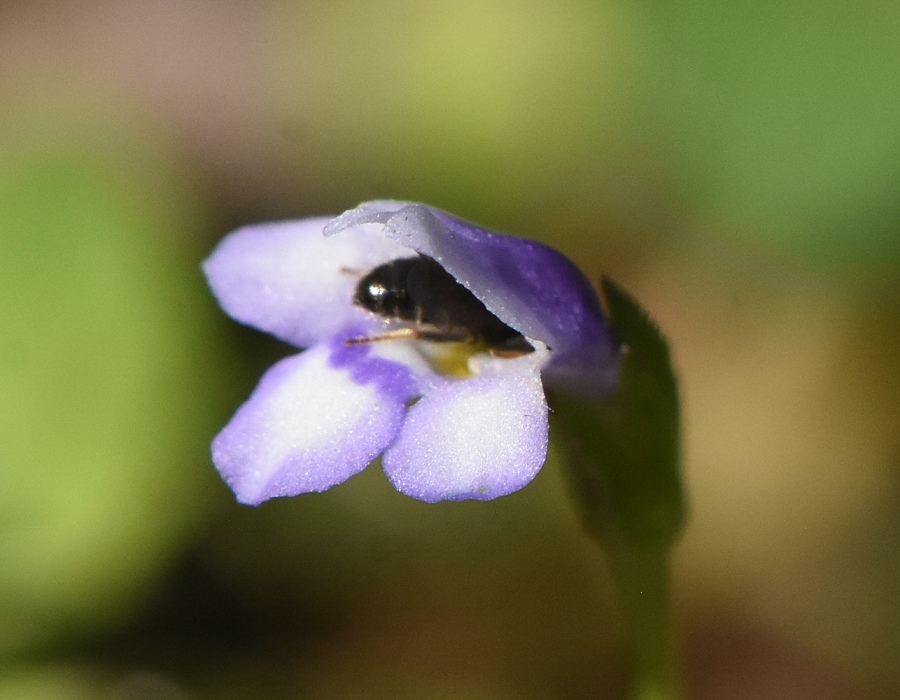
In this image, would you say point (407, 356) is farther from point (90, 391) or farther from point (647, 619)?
point (90, 391)

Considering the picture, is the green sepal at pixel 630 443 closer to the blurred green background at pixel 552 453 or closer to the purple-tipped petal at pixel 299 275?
the purple-tipped petal at pixel 299 275

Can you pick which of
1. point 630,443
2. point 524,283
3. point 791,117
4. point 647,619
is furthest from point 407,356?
point 791,117

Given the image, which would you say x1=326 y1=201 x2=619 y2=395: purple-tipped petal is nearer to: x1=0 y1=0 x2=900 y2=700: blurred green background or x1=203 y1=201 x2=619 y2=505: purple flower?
x1=203 y1=201 x2=619 y2=505: purple flower

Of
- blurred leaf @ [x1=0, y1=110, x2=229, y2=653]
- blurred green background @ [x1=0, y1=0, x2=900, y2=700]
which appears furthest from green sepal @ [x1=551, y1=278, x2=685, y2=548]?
blurred leaf @ [x1=0, y1=110, x2=229, y2=653]

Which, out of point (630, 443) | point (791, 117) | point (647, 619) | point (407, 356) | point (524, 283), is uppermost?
point (791, 117)

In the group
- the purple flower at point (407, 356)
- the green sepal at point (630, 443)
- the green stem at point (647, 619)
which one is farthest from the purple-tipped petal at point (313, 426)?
the green stem at point (647, 619)

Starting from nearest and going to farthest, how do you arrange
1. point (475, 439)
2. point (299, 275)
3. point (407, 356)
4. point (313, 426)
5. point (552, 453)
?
point (475, 439) → point (313, 426) → point (407, 356) → point (299, 275) → point (552, 453)

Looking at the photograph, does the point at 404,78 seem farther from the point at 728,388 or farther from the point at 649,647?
the point at 649,647
